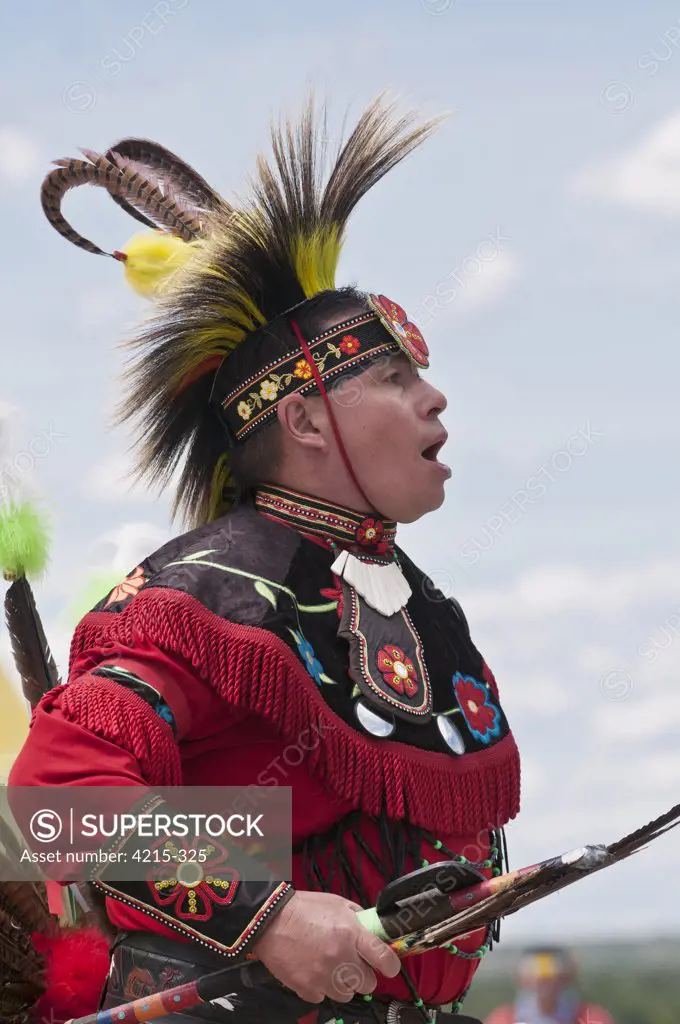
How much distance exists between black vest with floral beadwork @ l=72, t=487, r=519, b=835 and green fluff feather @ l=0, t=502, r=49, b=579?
500 mm

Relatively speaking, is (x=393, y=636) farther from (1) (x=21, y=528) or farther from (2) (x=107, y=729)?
(1) (x=21, y=528)

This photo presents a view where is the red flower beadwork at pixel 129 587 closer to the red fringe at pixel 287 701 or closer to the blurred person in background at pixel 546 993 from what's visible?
the red fringe at pixel 287 701

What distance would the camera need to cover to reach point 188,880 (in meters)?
1.94

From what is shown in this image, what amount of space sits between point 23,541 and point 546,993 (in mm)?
2034

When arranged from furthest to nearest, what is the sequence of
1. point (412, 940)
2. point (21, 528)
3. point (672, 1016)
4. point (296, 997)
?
point (672, 1016), point (21, 528), point (296, 997), point (412, 940)

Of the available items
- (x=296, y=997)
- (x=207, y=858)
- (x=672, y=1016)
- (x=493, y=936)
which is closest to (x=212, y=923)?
(x=207, y=858)

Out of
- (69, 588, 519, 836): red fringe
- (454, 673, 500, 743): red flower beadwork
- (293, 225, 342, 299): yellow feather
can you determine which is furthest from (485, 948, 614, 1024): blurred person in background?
(293, 225, 342, 299): yellow feather

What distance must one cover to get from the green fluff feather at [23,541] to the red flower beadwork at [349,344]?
0.84 meters

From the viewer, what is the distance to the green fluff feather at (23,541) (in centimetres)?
281

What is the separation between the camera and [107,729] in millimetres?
1974

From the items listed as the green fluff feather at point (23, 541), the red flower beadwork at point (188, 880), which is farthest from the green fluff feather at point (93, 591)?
the red flower beadwork at point (188, 880)

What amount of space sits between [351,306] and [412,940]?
119 cm

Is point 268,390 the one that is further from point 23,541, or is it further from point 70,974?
point 70,974

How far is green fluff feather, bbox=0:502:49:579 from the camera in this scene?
2.81 meters
